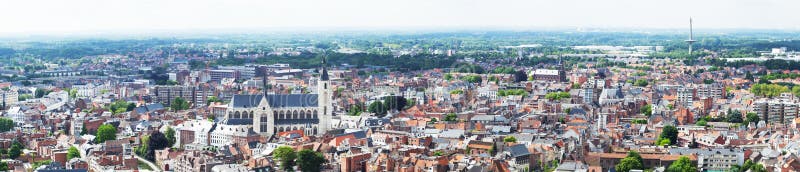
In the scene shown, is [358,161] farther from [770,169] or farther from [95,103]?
[95,103]

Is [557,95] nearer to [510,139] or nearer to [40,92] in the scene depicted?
[510,139]

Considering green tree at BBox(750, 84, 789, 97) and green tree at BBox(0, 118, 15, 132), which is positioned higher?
green tree at BBox(750, 84, 789, 97)

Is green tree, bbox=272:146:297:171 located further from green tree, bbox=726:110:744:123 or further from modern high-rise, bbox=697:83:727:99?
modern high-rise, bbox=697:83:727:99

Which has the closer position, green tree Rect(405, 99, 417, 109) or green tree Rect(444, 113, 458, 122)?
green tree Rect(444, 113, 458, 122)

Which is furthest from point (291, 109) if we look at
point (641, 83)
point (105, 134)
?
point (641, 83)

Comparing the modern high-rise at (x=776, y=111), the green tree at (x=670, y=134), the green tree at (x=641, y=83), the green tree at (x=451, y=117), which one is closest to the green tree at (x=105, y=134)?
the green tree at (x=451, y=117)

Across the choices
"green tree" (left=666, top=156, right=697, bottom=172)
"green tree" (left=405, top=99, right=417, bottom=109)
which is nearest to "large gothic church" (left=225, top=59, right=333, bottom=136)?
"green tree" (left=405, top=99, right=417, bottom=109)

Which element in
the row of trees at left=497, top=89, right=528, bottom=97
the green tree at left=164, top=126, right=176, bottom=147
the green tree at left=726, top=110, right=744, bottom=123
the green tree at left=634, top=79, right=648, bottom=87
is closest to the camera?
the green tree at left=164, top=126, right=176, bottom=147

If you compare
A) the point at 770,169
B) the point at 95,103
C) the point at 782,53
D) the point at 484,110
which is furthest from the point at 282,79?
the point at 782,53
